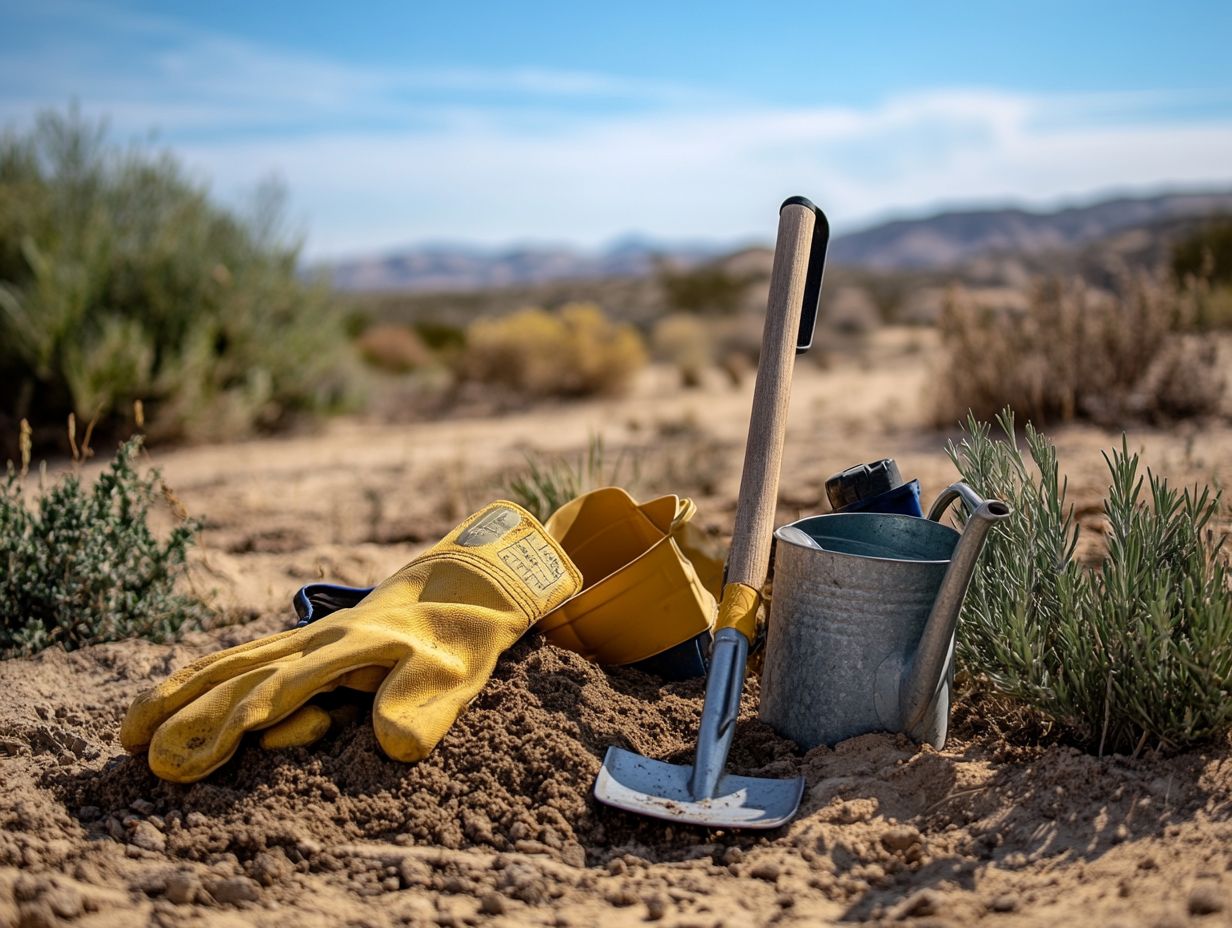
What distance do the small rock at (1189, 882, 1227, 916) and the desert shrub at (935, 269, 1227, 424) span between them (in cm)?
515

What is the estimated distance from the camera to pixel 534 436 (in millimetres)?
8625

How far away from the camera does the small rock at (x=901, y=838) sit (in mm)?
2004

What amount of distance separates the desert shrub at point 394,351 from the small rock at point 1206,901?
1404 centimetres

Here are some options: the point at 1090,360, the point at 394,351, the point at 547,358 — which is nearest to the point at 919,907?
the point at 1090,360

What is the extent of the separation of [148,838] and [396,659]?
0.58m

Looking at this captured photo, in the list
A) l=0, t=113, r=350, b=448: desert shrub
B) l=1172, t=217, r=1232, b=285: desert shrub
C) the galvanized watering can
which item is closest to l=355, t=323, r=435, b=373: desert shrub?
l=0, t=113, r=350, b=448: desert shrub

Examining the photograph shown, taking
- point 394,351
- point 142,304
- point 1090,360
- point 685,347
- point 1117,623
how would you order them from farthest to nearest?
point 394,351
point 685,347
point 142,304
point 1090,360
point 1117,623

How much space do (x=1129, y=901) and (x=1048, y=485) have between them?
99 centimetres

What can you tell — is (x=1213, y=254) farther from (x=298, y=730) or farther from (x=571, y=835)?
(x=298, y=730)

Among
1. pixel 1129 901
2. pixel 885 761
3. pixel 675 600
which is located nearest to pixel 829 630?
pixel 885 761

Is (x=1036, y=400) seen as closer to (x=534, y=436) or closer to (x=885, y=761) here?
(x=534, y=436)

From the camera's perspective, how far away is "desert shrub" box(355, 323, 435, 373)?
15.5 meters

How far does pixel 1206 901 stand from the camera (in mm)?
1621

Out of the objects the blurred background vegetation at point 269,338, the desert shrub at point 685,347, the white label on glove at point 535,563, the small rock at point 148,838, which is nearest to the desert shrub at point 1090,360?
the blurred background vegetation at point 269,338
